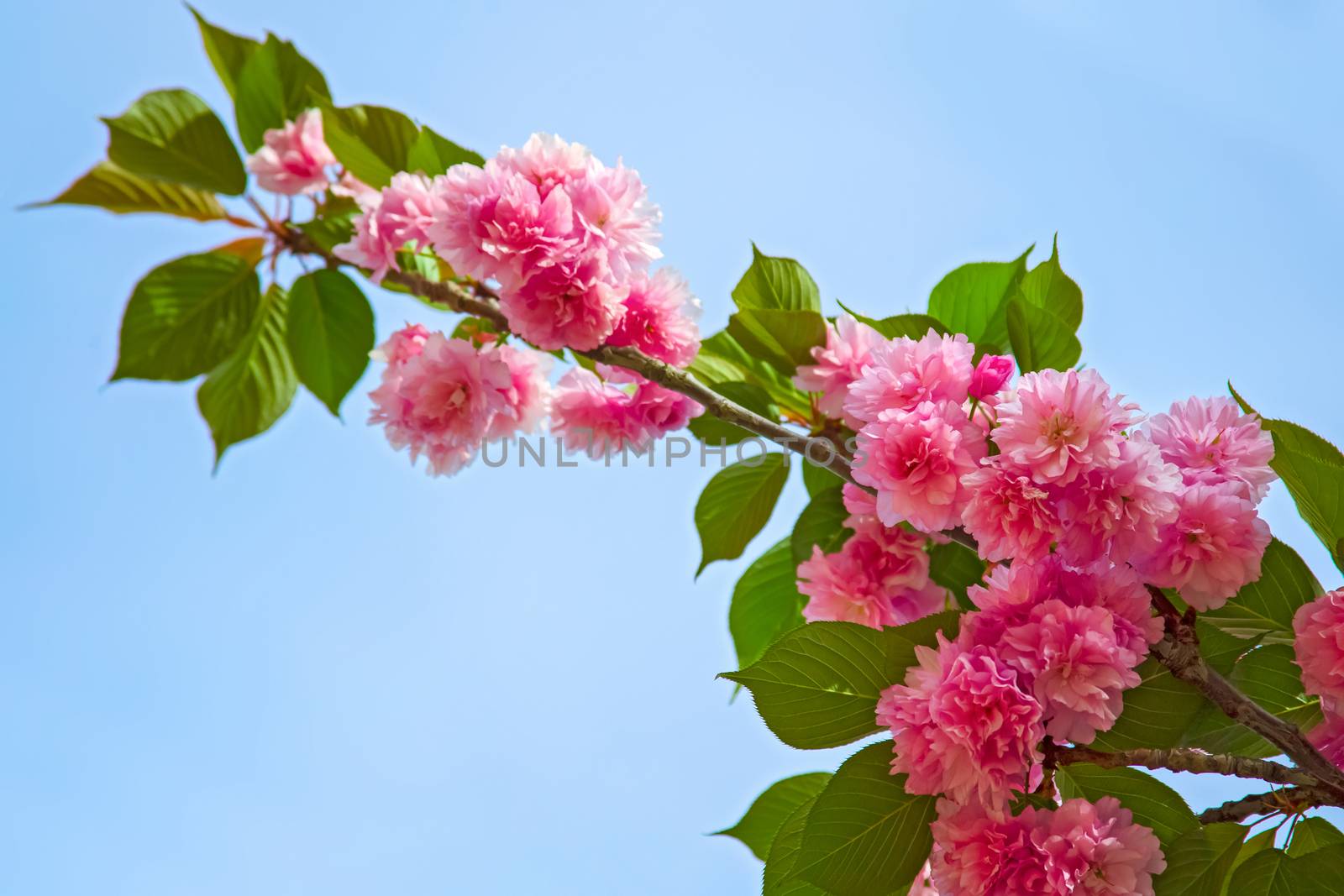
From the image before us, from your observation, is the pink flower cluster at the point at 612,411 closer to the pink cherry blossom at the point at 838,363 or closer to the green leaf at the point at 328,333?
the pink cherry blossom at the point at 838,363

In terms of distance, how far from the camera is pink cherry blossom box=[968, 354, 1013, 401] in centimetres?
69

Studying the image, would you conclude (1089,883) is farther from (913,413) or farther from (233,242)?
(233,242)

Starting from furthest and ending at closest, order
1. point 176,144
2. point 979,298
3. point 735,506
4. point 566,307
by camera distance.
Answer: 1. point 176,144
2. point 735,506
3. point 979,298
4. point 566,307

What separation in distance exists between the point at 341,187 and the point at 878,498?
2.66ft

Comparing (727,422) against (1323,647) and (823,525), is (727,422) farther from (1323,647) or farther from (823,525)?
(1323,647)

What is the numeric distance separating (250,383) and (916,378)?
878mm

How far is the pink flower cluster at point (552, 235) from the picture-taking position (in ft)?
2.56

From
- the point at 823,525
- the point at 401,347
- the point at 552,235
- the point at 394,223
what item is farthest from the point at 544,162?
the point at 823,525

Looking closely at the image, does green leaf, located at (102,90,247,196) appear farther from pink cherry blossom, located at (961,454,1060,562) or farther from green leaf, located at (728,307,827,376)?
pink cherry blossom, located at (961,454,1060,562)

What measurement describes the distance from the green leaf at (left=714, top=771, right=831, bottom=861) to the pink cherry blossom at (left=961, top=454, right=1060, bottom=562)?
0.37 meters

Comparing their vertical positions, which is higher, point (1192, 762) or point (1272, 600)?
point (1272, 600)

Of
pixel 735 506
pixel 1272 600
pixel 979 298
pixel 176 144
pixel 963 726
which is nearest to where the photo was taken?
pixel 963 726

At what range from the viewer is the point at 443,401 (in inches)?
37.5

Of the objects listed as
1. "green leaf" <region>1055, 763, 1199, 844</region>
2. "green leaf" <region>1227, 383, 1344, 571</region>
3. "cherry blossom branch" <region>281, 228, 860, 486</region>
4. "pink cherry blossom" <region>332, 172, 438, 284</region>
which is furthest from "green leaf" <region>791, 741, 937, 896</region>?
"pink cherry blossom" <region>332, 172, 438, 284</region>
